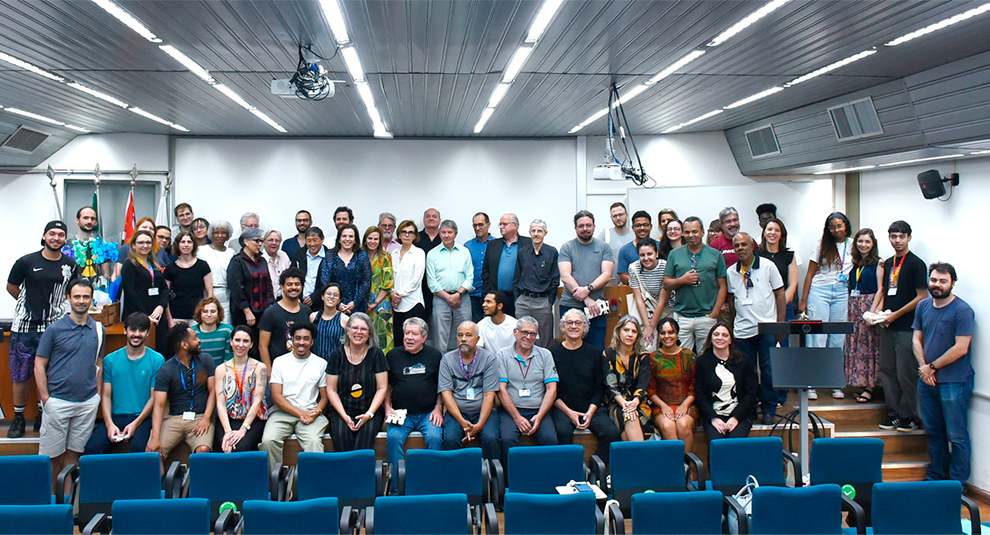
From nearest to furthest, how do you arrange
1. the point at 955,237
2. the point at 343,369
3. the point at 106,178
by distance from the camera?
the point at 343,369
the point at 955,237
the point at 106,178

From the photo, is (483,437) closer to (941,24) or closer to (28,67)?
(941,24)

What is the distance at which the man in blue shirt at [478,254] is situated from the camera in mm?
6668

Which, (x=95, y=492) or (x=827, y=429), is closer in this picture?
(x=95, y=492)

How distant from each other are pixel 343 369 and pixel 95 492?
5.51 ft

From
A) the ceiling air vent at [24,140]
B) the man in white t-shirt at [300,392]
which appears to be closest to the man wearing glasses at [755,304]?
the man in white t-shirt at [300,392]

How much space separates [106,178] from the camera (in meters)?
8.54

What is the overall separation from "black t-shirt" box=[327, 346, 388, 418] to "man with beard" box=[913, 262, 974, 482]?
4.53m

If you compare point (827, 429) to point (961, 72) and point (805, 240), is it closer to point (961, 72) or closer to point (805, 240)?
point (961, 72)

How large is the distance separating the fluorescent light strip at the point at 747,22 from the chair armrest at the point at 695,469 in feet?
9.14

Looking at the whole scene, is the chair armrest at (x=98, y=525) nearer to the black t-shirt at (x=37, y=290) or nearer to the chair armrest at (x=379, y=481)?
the chair armrest at (x=379, y=481)

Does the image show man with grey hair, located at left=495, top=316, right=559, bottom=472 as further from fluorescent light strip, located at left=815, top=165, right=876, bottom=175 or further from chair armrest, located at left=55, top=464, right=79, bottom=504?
fluorescent light strip, located at left=815, top=165, right=876, bottom=175

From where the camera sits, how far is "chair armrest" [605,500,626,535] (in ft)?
11.3

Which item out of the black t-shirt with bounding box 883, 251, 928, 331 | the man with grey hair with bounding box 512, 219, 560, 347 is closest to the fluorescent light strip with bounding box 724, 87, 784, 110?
the black t-shirt with bounding box 883, 251, 928, 331

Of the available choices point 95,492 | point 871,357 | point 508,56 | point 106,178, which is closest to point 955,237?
point 871,357
